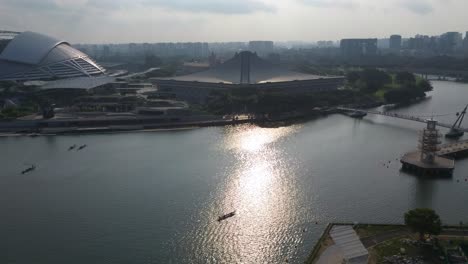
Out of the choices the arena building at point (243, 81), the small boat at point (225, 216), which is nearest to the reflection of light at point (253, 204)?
the small boat at point (225, 216)

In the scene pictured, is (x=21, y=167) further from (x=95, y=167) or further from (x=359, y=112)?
(x=359, y=112)

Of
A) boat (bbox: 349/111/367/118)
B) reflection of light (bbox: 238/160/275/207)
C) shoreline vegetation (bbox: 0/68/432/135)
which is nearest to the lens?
reflection of light (bbox: 238/160/275/207)

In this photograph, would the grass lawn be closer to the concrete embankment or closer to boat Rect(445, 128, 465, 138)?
boat Rect(445, 128, 465, 138)

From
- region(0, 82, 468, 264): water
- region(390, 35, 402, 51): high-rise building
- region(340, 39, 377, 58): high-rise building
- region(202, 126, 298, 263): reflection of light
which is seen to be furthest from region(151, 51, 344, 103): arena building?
region(390, 35, 402, 51): high-rise building

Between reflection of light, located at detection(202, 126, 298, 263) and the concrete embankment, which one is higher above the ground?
the concrete embankment

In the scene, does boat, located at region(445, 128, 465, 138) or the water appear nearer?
the water

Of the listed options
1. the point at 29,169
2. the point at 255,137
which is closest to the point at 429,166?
the point at 255,137

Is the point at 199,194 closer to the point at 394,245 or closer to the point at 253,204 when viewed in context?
the point at 253,204
